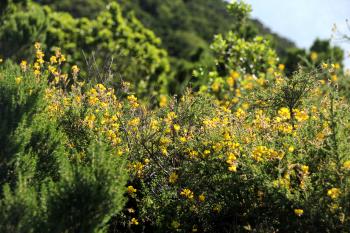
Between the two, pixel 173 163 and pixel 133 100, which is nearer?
pixel 173 163

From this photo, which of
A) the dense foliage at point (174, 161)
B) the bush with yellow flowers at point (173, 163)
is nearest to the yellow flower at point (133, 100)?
the dense foliage at point (174, 161)

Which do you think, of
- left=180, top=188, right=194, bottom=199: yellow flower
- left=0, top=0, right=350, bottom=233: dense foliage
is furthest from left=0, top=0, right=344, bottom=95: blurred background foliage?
left=180, top=188, right=194, bottom=199: yellow flower

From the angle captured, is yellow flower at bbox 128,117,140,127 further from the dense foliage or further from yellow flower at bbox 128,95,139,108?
yellow flower at bbox 128,95,139,108

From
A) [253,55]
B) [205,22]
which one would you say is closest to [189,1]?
[205,22]

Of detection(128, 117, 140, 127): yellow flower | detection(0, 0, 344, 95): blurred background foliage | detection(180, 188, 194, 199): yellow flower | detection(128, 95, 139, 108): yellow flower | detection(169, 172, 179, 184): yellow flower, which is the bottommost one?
detection(180, 188, 194, 199): yellow flower

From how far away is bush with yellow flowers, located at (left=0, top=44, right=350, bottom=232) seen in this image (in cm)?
478

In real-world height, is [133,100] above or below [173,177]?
above

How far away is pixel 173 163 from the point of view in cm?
621

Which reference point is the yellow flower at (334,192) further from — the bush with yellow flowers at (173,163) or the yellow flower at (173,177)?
the yellow flower at (173,177)

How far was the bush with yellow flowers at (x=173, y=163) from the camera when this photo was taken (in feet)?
15.7

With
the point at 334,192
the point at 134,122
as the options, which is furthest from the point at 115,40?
the point at 334,192

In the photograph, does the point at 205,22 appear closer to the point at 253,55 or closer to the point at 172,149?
the point at 253,55

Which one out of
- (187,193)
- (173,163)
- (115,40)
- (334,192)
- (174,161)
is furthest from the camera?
(115,40)

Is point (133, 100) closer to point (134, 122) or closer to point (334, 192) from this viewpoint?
point (134, 122)
